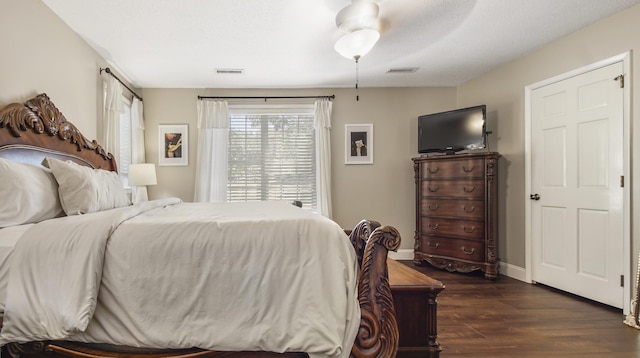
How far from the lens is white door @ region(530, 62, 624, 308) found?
2.59 m

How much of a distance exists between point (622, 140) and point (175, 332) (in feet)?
11.8

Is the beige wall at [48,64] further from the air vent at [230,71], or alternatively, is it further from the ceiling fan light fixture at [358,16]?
the ceiling fan light fixture at [358,16]

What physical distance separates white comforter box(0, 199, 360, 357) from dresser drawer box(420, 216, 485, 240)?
2841 millimetres

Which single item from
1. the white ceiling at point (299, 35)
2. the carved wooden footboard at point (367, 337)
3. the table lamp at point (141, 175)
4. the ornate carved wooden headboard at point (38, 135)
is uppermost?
the white ceiling at point (299, 35)

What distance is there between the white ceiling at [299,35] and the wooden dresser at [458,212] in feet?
4.11

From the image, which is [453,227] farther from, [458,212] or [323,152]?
[323,152]

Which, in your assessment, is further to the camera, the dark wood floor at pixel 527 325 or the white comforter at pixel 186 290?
the dark wood floor at pixel 527 325

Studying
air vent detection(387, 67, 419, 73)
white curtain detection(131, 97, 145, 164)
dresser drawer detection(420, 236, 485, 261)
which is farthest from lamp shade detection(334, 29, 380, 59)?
Result: white curtain detection(131, 97, 145, 164)

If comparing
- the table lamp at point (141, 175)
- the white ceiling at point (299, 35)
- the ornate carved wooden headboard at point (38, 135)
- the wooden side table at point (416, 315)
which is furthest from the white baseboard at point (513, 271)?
the ornate carved wooden headboard at point (38, 135)

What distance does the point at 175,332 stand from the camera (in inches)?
48.9

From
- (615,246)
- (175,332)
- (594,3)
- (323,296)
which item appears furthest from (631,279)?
(175,332)

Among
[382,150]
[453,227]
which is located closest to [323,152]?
[382,150]

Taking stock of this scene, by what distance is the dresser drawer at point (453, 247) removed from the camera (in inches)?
139

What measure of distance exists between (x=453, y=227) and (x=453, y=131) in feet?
4.11
